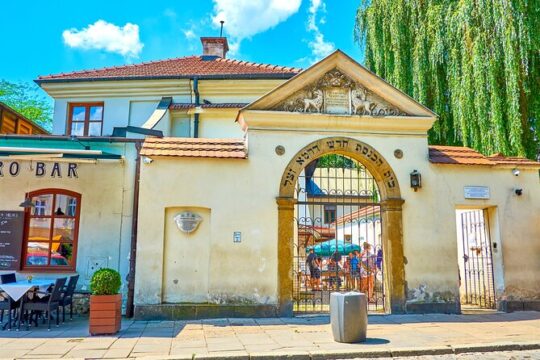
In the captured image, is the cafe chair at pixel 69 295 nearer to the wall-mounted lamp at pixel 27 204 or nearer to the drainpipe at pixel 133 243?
the drainpipe at pixel 133 243

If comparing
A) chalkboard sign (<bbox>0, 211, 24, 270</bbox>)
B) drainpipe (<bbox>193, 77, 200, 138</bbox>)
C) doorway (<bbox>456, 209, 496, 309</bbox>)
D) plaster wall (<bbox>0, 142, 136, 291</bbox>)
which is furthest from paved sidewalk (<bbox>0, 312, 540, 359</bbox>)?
drainpipe (<bbox>193, 77, 200, 138</bbox>)

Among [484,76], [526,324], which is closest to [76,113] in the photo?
[484,76]

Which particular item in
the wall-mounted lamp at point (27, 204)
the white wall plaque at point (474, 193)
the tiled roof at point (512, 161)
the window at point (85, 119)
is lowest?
the wall-mounted lamp at point (27, 204)

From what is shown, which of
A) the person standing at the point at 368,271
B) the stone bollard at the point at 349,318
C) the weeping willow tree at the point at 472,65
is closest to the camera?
the stone bollard at the point at 349,318

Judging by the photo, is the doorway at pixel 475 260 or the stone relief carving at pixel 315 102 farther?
the doorway at pixel 475 260

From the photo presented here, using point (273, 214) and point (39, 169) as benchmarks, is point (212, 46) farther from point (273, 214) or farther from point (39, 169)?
point (273, 214)

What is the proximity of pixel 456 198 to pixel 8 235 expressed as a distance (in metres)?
11.0

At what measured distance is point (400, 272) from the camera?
10648 mm

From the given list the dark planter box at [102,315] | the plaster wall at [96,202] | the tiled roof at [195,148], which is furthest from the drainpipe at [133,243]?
the dark planter box at [102,315]

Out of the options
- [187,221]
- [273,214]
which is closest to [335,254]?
[273,214]

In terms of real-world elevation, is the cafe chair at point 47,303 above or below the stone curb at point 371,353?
above

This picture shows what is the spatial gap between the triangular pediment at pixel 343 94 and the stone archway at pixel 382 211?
2.78 ft

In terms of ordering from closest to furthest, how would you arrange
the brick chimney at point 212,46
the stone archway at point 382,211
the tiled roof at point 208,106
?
the stone archway at point 382,211, the tiled roof at point 208,106, the brick chimney at point 212,46

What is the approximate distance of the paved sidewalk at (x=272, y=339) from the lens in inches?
279
